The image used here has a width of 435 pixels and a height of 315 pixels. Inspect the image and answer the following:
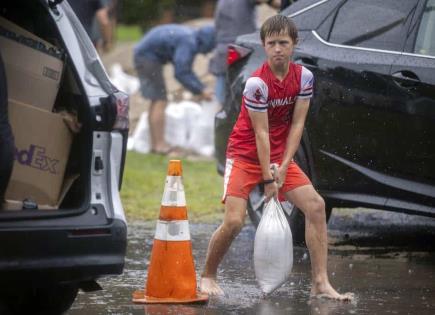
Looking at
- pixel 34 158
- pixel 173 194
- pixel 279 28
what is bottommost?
pixel 173 194

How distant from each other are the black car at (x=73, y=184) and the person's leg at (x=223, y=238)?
1.07m

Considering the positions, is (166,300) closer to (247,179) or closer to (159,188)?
(247,179)

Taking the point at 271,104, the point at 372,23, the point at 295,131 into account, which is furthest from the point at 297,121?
the point at 372,23

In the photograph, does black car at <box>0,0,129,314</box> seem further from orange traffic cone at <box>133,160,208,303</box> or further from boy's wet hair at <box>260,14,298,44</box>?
boy's wet hair at <box>260,14,298,44</box>

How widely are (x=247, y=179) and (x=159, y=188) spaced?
518 cm

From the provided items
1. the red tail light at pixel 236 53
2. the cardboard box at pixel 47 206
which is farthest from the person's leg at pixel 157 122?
the cardboard box at pixel 47 206

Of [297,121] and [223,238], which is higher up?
[297,121]

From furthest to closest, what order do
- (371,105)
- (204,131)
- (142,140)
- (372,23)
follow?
1. (142,140)
2. (204,131)
3. (372,23)
4. (371,105)

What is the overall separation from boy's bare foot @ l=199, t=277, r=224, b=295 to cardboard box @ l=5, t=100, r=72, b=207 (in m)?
1.48

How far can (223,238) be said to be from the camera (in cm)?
735

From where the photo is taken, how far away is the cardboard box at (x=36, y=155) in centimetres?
610

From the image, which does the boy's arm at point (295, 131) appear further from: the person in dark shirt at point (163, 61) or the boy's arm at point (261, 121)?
the person in dark shirt at point (163, 61)

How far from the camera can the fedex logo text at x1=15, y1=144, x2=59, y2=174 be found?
240 inches

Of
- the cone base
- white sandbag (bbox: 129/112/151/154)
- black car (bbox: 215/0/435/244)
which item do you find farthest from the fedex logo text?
white sandbag (bbox: 129/112/151/154)
